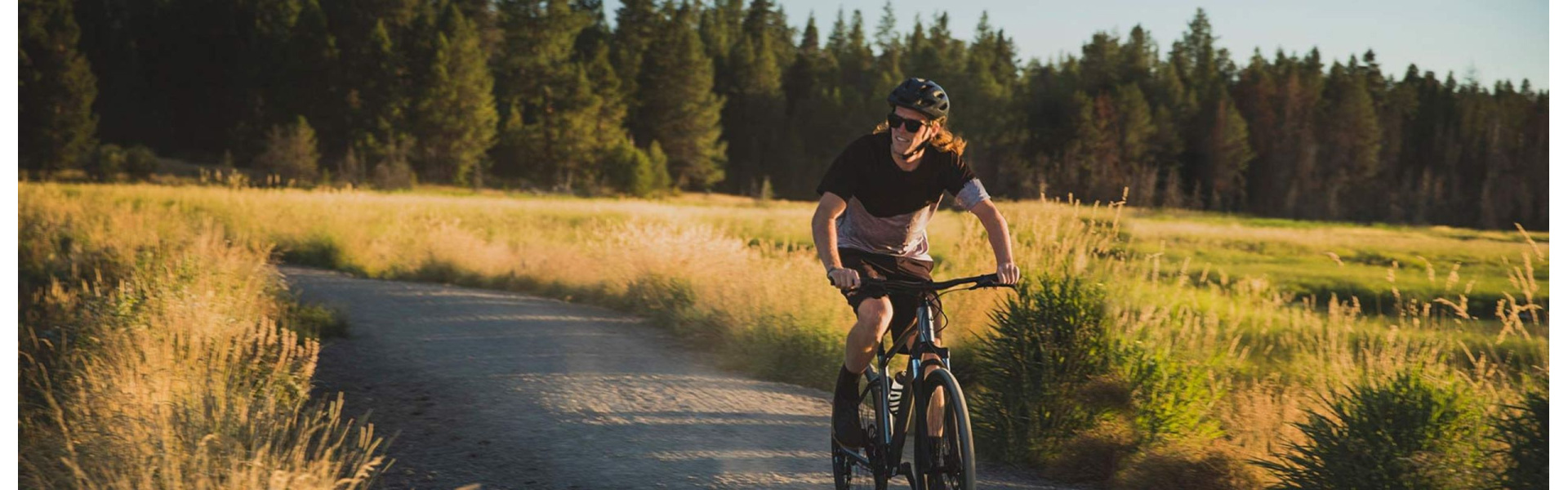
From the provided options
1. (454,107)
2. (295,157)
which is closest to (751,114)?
(454,107)

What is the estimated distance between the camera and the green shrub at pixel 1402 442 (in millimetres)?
5008

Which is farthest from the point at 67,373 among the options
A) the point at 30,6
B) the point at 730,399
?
the point at 30,6

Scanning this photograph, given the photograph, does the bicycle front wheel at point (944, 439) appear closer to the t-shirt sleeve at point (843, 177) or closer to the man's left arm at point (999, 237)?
the man's left arm at point (999, 237)

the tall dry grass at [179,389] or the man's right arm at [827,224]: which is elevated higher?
the man's right arm at [827,224]

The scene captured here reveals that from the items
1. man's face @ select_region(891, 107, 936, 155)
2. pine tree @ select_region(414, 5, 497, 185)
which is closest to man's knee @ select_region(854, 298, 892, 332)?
man's face @ select_region(891, 107, 936, 155)

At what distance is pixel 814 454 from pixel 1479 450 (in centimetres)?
315

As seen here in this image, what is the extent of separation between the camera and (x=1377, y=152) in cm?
7400

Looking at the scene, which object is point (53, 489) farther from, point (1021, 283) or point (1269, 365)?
point (1269, 365)

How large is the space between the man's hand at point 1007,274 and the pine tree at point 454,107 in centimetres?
6521

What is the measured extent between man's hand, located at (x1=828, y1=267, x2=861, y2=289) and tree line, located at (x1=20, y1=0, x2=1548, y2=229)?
192ft

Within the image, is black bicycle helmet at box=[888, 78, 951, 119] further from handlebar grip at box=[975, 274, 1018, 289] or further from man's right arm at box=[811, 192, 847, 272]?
handlebar grip at box=[975, 274, 1018, 289]

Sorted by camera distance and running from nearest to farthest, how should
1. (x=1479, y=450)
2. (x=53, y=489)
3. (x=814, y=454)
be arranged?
(x=1479, y=450), (x=53, y=489), (x=814, y=454)

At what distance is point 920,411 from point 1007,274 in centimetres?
61

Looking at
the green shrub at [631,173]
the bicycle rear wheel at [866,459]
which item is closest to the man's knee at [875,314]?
the bicycle rear wheel at [866,459]
